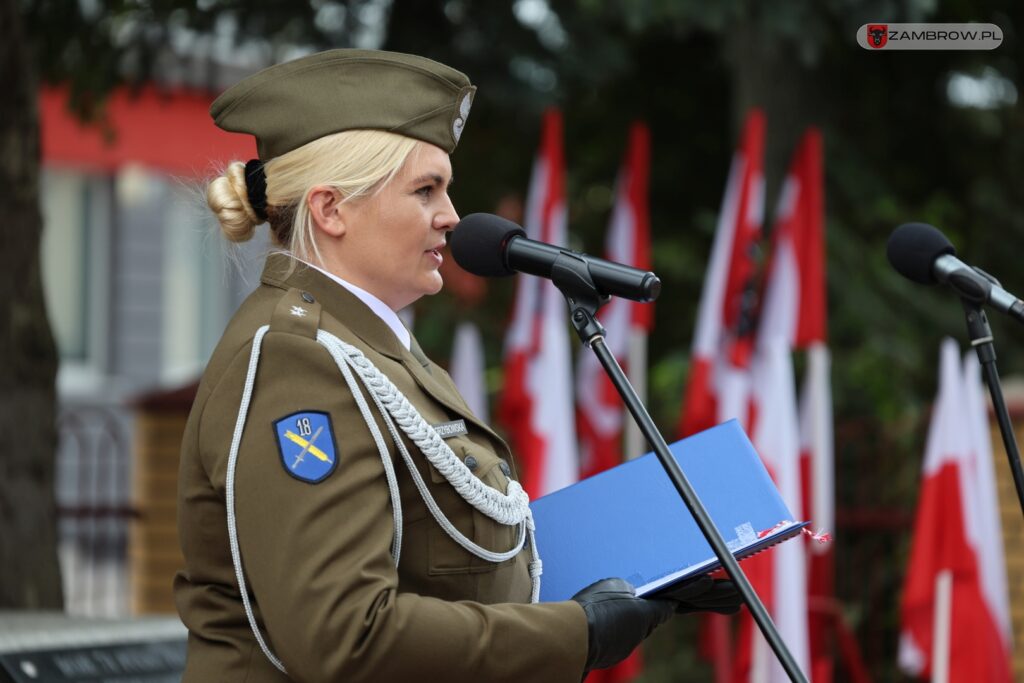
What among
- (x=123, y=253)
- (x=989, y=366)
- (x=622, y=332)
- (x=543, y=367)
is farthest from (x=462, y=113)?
(x=123, y=253)

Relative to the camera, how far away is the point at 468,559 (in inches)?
84.5

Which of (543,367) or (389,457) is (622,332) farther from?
(389,457)

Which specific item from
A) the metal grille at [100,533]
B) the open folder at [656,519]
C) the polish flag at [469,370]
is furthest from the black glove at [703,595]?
the metal grille at [100,533]

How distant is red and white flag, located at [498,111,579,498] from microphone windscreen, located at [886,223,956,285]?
4034mm

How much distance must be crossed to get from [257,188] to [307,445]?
1.59ft

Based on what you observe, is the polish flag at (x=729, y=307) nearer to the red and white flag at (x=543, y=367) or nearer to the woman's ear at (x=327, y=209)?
the red and white flag at (x=543, y=367)

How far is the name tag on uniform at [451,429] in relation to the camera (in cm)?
220

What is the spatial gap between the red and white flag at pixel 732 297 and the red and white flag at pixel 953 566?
1.00 m

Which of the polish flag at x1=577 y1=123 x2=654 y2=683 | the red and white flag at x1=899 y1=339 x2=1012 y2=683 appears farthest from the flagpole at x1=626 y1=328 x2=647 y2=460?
the red and white flag at x1=899 y1=339 x2=1012 y2=683

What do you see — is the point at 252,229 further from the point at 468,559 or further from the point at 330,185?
the point at 468,559

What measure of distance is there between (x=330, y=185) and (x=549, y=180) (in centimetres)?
508

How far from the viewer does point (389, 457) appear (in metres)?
2.04

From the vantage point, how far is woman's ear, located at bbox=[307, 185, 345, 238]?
7.18 ft

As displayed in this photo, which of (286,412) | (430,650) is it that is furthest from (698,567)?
(286,412)
